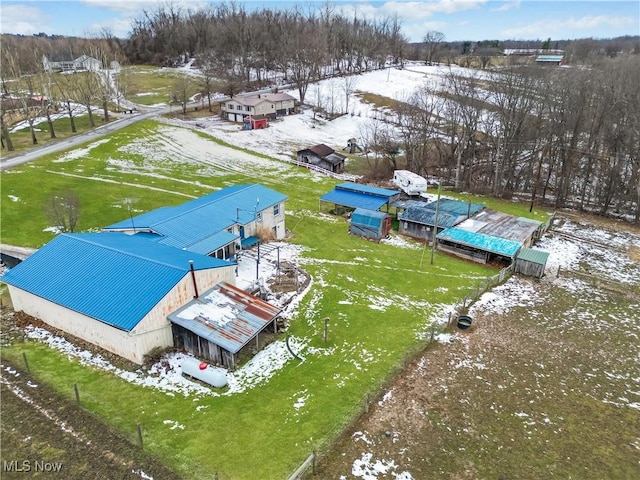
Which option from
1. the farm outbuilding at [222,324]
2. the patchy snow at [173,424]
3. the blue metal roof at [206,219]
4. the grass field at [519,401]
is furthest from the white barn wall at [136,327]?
the grass field at [519,401]

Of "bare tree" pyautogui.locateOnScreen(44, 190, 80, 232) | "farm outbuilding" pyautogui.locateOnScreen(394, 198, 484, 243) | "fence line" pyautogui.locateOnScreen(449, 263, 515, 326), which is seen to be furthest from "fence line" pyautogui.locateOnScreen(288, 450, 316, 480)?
"bare tree" pyautogui.locateOnScreen(44, 190, 80, 232)

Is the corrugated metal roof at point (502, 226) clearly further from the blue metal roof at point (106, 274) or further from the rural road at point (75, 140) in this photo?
the rural road at point (75, 140)

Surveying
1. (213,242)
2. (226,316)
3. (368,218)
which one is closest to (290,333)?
(226,316)

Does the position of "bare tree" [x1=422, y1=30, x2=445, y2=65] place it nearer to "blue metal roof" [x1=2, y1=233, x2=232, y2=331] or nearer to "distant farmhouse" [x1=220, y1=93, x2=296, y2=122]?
"distant farmhouse" [x1=220, y1=93, x2=296, y2=122]

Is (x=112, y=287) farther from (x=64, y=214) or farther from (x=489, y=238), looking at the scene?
(x=489, y=238)

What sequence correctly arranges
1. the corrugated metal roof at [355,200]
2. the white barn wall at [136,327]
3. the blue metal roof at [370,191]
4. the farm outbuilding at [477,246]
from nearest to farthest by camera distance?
the white barn wall at [136,327]
the farm outbuilding at [477,246]
the corrugated metal roof at [355,200]
the blue metal roof at [370,191]

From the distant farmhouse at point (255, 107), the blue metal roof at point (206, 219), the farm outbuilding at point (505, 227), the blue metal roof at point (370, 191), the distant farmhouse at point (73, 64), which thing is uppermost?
the distant farmhouse at point (73, 64)

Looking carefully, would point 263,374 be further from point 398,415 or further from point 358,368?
point 398,415
